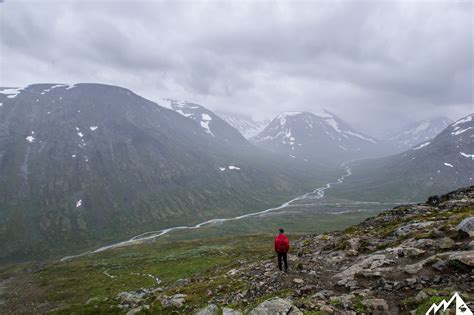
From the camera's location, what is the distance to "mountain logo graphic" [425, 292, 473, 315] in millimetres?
13281

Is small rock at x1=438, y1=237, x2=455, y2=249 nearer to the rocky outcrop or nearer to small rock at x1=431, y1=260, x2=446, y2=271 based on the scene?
the rocky outcrop

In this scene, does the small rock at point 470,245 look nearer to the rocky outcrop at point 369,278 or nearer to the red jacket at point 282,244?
the rocky outcrop at point 369,278

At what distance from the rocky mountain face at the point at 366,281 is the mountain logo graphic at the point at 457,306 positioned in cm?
26

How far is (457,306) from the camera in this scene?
44.8ft

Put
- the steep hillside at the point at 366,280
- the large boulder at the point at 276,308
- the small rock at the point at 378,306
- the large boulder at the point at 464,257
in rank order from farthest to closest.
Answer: the large boulder at the point at 464,257 → the large boulder at the point at 276,308 → the steep hillside at the point at 366,280 → the small rock at the point at 378,306

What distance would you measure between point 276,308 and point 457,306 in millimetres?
9366

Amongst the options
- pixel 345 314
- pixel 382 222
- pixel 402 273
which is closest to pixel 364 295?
pixel 345 314

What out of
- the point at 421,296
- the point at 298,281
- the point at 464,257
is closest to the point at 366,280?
the point at 298,281

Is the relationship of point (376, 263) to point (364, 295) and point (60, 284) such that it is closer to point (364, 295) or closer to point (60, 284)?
point (364, 295)

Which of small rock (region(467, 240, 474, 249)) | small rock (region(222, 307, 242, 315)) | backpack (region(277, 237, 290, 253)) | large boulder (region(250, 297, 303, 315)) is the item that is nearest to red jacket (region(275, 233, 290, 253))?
backpack (region(277, 237, 290, 253))

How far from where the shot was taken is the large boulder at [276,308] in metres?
17.9

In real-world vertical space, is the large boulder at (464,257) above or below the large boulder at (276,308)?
above

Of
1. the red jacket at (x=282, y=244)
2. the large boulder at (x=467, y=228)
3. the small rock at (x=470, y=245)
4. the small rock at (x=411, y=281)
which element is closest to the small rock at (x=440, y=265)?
the small rock at (x=411, y=281)

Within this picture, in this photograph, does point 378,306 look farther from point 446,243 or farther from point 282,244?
point 282,244
